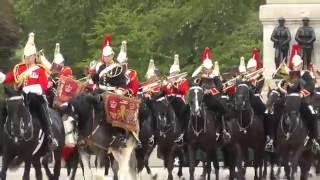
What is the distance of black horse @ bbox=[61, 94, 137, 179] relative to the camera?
68.3 feet

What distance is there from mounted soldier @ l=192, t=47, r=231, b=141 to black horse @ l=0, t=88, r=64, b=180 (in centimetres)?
498

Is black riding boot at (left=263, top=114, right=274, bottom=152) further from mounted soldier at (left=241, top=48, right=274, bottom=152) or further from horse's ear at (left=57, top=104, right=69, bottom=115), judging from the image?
horse's ear at (left=57, top=104, right=69, bottom=115)

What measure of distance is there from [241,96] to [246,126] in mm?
1233

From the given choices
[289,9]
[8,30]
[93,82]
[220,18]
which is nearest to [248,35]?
[220,18]

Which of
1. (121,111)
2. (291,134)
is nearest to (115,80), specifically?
(121,111)

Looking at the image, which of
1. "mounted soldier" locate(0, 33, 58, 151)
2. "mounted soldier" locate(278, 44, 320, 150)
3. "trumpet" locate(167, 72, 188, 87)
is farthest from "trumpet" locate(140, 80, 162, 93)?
"mounted soldier" locate(0, 33, 58, 151)

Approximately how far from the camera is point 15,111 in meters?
19.5

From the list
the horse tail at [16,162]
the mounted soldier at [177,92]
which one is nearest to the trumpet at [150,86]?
the mounted soldier at [177,92]

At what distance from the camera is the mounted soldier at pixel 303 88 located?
2319cm

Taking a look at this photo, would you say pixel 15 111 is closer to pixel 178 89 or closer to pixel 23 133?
pixel 23 133

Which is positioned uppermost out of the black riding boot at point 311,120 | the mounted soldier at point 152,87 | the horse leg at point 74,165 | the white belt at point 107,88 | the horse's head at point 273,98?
the white belt at point 107,88

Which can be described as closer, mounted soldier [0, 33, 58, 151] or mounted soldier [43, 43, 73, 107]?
mounted soldier [0, 33, 58, 151]

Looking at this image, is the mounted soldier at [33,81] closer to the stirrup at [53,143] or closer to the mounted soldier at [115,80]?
the stirrup at [53,143]

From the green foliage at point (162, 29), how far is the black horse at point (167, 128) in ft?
69.8
